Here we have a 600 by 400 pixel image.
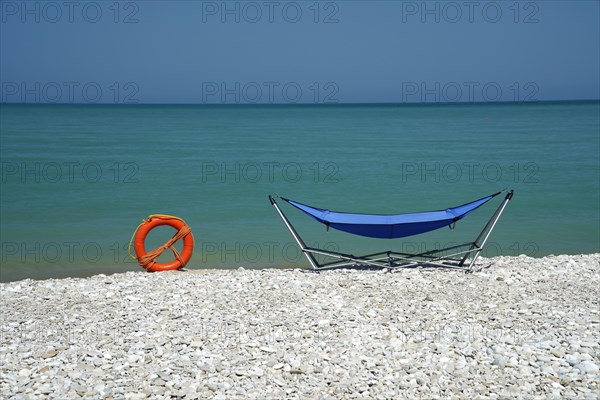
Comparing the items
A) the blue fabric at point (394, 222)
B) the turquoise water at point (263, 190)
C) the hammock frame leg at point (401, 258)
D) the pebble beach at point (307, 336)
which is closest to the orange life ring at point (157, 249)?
the pebble beach at point (307, 336)

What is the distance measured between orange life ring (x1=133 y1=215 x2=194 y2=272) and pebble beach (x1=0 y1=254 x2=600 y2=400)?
92cm

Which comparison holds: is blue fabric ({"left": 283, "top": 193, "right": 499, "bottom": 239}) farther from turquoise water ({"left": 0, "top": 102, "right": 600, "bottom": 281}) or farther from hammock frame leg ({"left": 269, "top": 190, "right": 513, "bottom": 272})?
turquoise water ({"left": 0, "top": 102, "right": 600, "bottom": 281})

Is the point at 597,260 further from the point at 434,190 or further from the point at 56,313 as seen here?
the point at 434,190

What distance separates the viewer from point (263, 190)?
19.1 m

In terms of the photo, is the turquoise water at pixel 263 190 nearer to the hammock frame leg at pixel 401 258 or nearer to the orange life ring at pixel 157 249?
the orange life ring at pixel 157 249

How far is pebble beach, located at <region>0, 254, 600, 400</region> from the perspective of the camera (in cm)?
522

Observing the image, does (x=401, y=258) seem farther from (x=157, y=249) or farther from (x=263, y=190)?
(x=263, y=190)

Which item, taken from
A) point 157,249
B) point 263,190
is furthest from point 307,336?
point 263,190

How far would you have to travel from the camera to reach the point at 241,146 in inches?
1328

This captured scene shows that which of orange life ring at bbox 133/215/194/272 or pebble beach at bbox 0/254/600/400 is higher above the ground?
orange life ring at bbox 133/215/194/272

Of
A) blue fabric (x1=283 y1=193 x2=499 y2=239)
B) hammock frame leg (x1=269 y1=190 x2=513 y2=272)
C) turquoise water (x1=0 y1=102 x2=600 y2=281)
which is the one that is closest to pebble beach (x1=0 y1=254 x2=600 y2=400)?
hammock frame leg (x1=269 y1=190 x2=513 y2=272)

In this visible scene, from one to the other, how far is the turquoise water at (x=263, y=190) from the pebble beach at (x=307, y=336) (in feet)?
10.4

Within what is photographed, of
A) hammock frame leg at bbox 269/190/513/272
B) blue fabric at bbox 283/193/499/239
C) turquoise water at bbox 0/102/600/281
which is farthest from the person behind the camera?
turquoise water at bbox 0/102/600/281

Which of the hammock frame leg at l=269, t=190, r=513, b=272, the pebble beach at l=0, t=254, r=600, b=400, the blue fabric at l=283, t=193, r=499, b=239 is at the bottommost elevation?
the pebble beach at l=0, t=254, r=600, b=400
